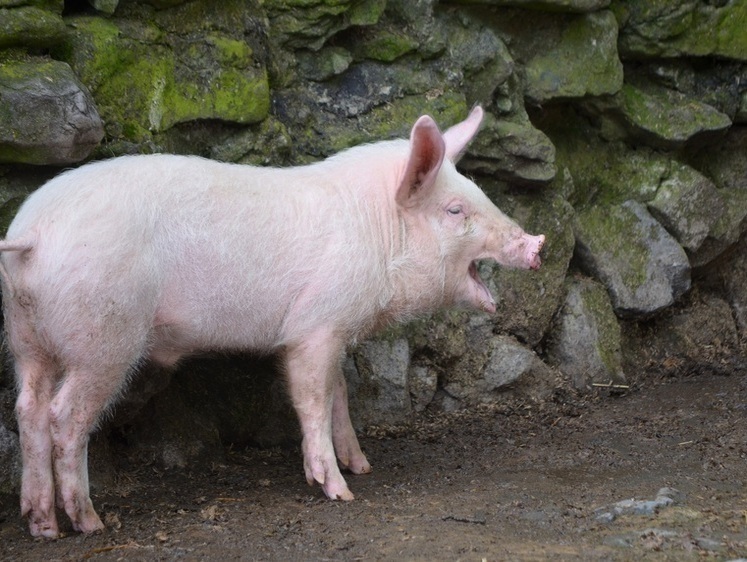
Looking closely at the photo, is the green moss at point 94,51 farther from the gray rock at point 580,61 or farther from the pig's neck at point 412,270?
the gray rock at point 580,61

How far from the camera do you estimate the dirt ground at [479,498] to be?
362 centimetres

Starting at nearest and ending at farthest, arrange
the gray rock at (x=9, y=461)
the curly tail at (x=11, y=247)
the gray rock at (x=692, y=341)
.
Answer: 1. the curly tail at (x=11, y=247)
2. the gray rock at (x=9, y=461)
3. the gray rock at (x=692, y=341)

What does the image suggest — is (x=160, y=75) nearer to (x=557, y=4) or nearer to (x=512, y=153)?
(x=512, y=153)

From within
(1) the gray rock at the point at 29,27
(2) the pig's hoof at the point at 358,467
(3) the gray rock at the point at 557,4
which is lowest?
(2) the pig's hoof at the point at 358,467

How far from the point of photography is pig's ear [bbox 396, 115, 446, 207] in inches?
169

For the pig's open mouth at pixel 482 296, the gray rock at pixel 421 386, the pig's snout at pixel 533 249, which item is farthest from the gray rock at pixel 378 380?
the pig's snout at pixel 533 249

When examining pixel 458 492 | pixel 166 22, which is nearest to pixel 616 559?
pixel 458 492

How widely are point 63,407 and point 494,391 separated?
2.75 m

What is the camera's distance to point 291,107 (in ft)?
17.6

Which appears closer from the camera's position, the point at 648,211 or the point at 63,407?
the point at 63,407

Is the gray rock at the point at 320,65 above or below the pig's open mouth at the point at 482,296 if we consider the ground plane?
above

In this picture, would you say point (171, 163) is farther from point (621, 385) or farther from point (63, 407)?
point (621, 385)

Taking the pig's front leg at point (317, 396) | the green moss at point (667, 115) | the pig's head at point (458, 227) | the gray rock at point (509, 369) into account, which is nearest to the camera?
the pig's front leg at point (317, 396)

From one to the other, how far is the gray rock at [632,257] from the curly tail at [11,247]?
3.59 meters
